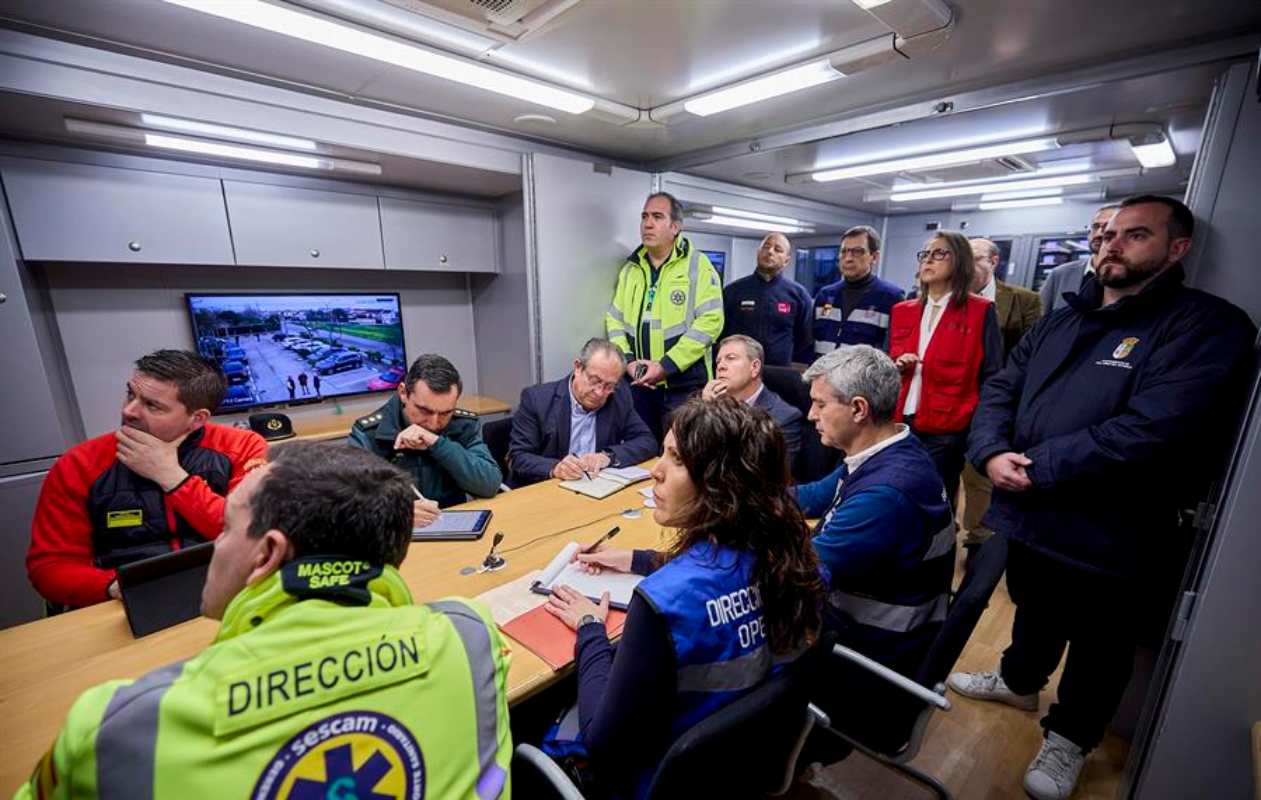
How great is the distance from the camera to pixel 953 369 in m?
2.39

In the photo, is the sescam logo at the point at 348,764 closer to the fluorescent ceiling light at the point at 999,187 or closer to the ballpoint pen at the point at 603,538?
the ballpoint pen at the point at 603,538

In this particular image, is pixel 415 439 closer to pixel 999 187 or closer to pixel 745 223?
pixel 745 223

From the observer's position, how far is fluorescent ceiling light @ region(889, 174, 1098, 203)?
419cm

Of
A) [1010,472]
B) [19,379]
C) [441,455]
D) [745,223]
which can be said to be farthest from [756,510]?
[745,223]

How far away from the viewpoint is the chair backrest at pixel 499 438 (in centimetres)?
272

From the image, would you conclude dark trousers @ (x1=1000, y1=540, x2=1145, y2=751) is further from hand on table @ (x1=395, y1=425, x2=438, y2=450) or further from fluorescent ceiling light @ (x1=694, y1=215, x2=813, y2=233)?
fluorescent ceiling light @ (x1=694, y1=215, x2=813, y2=233)

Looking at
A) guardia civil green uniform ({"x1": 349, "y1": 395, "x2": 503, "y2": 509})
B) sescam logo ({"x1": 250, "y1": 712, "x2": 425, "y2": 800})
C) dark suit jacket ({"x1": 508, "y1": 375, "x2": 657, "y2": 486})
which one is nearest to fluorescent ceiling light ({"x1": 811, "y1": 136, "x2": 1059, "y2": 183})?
dark suit jacket ({"x1": 508, "y1": 375, "x2": 657, "y2": 486})

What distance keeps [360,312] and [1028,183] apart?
5555 millimetres

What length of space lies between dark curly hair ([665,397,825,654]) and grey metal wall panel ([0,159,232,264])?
3.12 m

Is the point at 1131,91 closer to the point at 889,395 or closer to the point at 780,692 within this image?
the point at 889,395

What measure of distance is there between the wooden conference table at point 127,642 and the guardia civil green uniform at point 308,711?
38 cm

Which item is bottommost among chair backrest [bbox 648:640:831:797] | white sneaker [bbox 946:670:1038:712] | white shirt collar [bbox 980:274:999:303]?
white sneaker [bbox 946:670:1038:712]

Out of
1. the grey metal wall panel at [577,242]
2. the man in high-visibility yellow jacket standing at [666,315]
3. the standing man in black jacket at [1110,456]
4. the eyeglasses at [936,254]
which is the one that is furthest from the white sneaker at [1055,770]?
the grey metal wall panel at [577,242]

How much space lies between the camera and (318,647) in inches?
25.3
